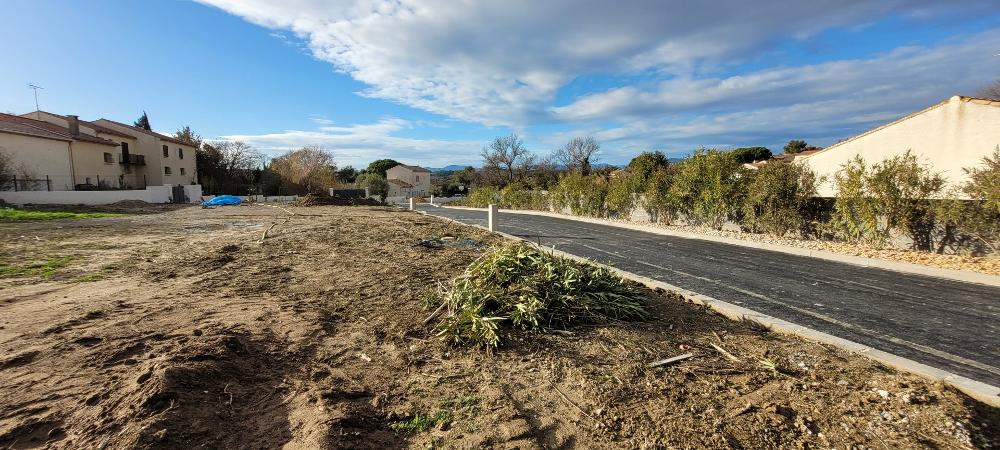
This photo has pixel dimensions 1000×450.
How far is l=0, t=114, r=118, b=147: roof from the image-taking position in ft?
91.2

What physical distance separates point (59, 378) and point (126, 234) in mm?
11362

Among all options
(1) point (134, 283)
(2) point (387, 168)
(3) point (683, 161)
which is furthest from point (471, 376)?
(2) point (387, 168)

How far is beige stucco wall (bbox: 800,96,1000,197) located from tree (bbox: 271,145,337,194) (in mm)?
46419

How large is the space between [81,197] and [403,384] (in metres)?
35.3

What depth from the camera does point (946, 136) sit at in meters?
13.7

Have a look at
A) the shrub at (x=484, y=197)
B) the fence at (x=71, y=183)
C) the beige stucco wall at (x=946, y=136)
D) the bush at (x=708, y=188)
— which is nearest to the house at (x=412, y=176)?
the shrub at (x=484, y=197)

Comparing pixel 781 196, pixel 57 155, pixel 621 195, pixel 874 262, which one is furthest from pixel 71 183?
pixel 874 262

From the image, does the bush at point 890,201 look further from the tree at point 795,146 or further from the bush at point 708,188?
the tree at point 795,146

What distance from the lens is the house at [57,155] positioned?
1062 inches

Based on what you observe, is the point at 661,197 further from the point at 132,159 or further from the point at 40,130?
the point at 132,159

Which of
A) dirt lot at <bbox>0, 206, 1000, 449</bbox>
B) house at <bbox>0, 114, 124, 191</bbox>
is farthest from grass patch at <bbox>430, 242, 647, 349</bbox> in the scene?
house at <bbox>0, 114, 124, 191</bbox>

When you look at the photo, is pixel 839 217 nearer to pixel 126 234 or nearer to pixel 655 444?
pixel 655 444

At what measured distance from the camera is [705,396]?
2803 mm

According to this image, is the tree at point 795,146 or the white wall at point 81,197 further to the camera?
the tree at point 795,146
